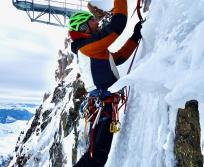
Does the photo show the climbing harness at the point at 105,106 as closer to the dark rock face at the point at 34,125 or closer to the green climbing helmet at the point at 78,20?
the green climbing helmet at the point at 78,20

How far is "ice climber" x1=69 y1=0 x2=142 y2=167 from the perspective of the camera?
462 cm

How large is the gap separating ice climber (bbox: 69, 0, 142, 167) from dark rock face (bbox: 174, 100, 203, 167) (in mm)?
1117

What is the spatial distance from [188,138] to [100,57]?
1.52 meters

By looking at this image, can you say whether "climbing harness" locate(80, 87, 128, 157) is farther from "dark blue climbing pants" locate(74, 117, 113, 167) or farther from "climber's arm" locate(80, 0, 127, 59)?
"climber's arm" locate(80, 0, 127, 59)

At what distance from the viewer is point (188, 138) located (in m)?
3.85

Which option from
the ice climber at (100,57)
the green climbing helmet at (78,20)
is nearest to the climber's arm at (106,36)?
the ice climber at (100,57)

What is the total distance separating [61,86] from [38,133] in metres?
4.98

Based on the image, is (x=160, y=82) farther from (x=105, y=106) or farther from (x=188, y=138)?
(x=105, y=106)

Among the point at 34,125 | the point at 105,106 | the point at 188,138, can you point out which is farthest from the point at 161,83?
the point at 34,125

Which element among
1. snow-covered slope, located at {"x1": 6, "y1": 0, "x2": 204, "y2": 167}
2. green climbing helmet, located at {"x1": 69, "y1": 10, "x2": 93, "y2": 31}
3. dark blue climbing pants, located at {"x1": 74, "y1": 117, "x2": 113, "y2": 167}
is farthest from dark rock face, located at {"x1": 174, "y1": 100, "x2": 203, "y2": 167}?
green climbing helmet, located at {"x1": 69, "y1": 10, "x2": 93, "y2": 31}

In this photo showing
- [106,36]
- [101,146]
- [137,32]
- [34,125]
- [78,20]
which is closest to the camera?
[106,36]

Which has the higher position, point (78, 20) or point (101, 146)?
point (78, 20)

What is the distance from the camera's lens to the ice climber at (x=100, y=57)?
462cm

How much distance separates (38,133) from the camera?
28.9m
